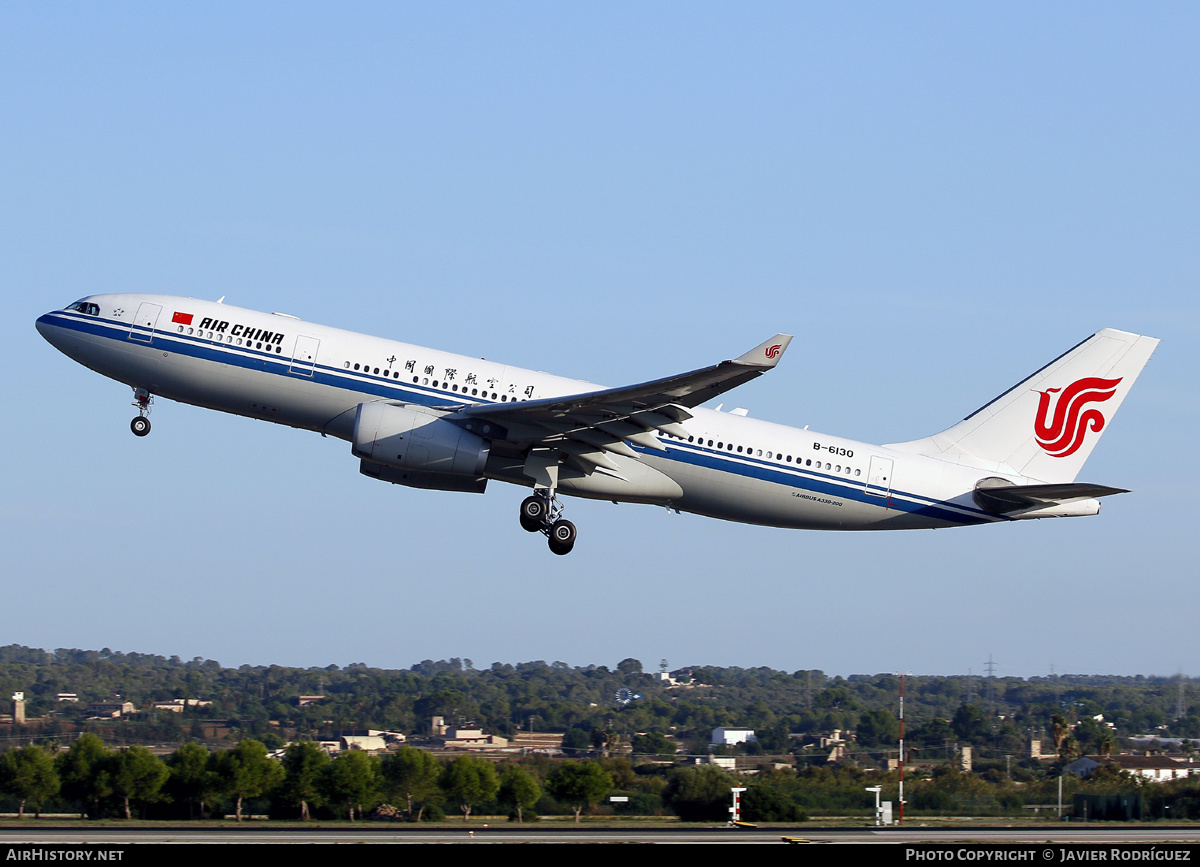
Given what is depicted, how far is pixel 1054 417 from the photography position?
42750 millimetres

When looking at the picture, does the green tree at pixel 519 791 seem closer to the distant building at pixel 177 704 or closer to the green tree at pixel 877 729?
the green tree at pixel 877 729

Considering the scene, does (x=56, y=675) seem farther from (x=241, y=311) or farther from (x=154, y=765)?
(x=241, y=311)

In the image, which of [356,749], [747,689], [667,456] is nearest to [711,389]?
[667,456]

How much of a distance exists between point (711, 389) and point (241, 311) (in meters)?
14.1

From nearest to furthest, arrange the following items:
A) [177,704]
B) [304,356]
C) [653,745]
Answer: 1. [304,356]
2. [653,745]
3. [177,704]

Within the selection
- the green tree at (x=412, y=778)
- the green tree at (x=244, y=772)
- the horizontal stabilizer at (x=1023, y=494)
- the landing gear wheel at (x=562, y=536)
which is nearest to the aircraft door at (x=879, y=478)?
the horizontal stabilizer at (x=1023, y=494)

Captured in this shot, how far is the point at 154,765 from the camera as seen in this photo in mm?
41562

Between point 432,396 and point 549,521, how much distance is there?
4.89 m

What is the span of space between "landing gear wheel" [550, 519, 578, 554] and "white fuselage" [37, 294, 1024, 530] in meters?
1.15

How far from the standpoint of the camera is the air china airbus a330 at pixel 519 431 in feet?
120

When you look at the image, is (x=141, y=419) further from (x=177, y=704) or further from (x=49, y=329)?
(x=177, y=704)

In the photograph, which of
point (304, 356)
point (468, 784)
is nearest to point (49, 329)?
point (304, 356)

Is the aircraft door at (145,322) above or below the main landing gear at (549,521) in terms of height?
above

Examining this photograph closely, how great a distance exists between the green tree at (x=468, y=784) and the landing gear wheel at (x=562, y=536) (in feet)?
28.7
